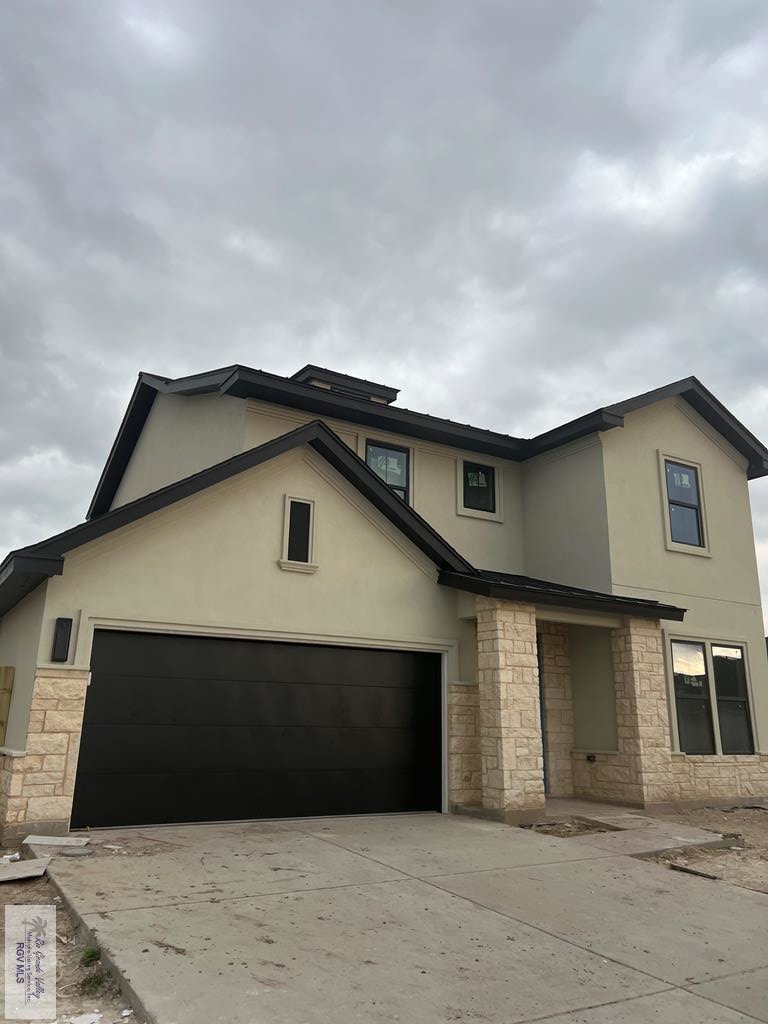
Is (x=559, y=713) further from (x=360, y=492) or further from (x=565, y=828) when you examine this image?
(x=360, y=492)

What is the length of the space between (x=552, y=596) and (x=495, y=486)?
452 centimetres

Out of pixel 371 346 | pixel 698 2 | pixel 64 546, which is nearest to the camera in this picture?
pixel 64 546

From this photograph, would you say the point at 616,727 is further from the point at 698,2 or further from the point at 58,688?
the point at 698,2

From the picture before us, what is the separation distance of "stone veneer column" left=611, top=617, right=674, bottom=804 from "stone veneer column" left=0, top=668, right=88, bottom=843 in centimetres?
853

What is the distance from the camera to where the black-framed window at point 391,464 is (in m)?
13.9

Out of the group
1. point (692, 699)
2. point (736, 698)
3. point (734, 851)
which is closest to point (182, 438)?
point (692, 699)

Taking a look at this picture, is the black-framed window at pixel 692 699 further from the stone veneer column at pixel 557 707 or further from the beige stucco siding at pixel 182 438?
the beige stucco siding at pixel 182 438

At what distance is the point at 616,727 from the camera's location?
41.2 feet

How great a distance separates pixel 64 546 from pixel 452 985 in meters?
6.24

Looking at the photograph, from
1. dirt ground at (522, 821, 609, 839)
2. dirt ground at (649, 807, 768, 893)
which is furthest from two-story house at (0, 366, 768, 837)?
dirt ground at (649, 807, 768, 893)

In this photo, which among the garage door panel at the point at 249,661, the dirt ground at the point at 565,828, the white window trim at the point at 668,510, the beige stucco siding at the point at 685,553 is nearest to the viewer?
the garage door panel at the point at 249,661

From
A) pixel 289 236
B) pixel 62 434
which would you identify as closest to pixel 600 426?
pixel 289 236

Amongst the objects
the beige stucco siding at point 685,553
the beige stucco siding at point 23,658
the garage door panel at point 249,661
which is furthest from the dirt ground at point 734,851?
the beige stucco siding at point 23,658

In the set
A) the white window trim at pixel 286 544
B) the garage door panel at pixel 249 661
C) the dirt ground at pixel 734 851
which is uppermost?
the white window trim at pixel 286 544
